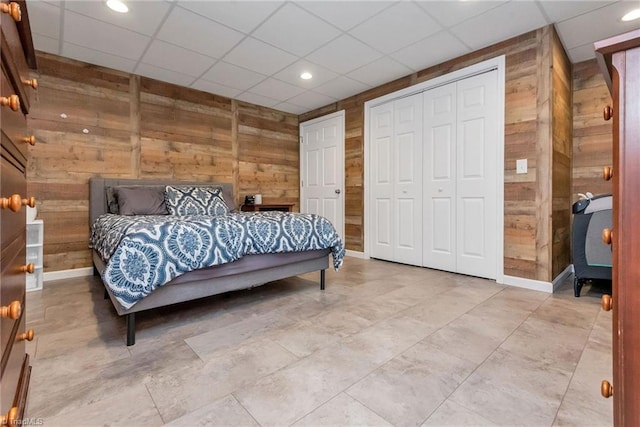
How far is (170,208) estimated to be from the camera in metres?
3.25

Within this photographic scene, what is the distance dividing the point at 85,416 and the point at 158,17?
2792 mm

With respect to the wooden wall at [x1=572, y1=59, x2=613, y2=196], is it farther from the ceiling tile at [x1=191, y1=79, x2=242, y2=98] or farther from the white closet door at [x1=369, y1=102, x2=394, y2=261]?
the ceiling tile at [x1=191, y1=79, x2=242, y2=98]

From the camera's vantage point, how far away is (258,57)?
3188 mm

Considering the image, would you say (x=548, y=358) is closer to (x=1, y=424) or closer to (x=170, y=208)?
(x=1, y=424)

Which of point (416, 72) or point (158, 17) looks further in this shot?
point (416, 72)

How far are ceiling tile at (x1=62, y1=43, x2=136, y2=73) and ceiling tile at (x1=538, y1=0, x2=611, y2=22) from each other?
3.94 metres

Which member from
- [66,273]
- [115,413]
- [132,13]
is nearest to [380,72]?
[132,13]

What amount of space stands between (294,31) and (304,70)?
819mm

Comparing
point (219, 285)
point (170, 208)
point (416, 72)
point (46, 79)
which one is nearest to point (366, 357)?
point (219, 285)

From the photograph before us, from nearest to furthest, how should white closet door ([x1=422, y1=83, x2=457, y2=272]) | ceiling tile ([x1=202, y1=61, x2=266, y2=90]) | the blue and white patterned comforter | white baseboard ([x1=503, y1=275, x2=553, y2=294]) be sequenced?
the blue and white patterned comforter < white baseboard ([x1=503, y1=275, x2=553, y2=294]) < white closet door ([x1=422, y1=83, x2=457, y2=272]) < ceiling tile ([x1=202, y1=61, x2=266, y2=90])

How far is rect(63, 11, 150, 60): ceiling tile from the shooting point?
2545 mm

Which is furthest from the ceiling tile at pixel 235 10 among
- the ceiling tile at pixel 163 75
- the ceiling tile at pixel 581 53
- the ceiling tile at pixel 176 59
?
the ceiling tile at pixel 581 53

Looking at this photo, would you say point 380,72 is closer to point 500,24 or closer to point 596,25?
point 500,24

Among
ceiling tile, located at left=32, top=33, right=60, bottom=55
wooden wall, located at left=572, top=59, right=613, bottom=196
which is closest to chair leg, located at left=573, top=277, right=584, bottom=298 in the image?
wooden wall, located at left=572, top=59, right=613, bottom=196
